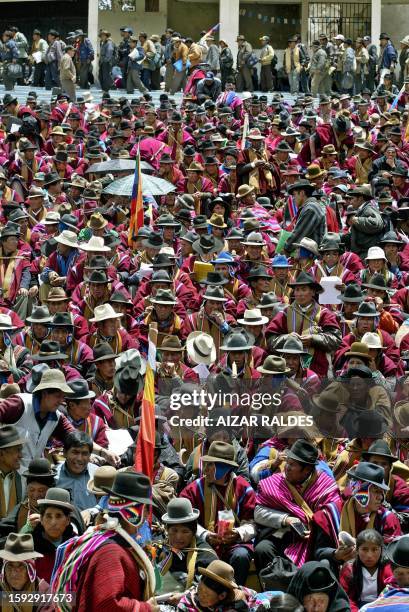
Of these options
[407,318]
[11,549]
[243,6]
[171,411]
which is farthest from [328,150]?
[243,6]

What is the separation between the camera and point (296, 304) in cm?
1441

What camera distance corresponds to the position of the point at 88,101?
93.6ft

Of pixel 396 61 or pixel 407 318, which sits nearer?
pixel 407 318

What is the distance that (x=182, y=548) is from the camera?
9406mm

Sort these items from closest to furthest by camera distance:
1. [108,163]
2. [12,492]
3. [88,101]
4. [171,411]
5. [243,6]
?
[12,492]
[171,411]
[108,163]
[88,101]
[243,6]

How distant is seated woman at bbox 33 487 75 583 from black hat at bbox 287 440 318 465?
1.74 m

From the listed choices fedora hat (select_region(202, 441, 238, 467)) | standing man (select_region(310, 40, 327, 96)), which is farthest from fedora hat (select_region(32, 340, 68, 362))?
standing man (select_region(310, 40, 327, 96))

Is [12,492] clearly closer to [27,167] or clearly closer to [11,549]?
[11,549]

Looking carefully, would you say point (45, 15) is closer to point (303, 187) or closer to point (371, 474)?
point (303, 187)

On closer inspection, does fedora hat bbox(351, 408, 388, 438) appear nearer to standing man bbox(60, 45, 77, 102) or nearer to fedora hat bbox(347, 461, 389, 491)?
fedora hat bbox(347, 461, 389, 491)

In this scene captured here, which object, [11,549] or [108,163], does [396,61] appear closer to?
[108,163]

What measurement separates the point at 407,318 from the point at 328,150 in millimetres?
7175

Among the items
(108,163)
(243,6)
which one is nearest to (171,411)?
(108,163)

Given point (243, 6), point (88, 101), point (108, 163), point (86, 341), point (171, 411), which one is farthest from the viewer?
point (243, 6)
